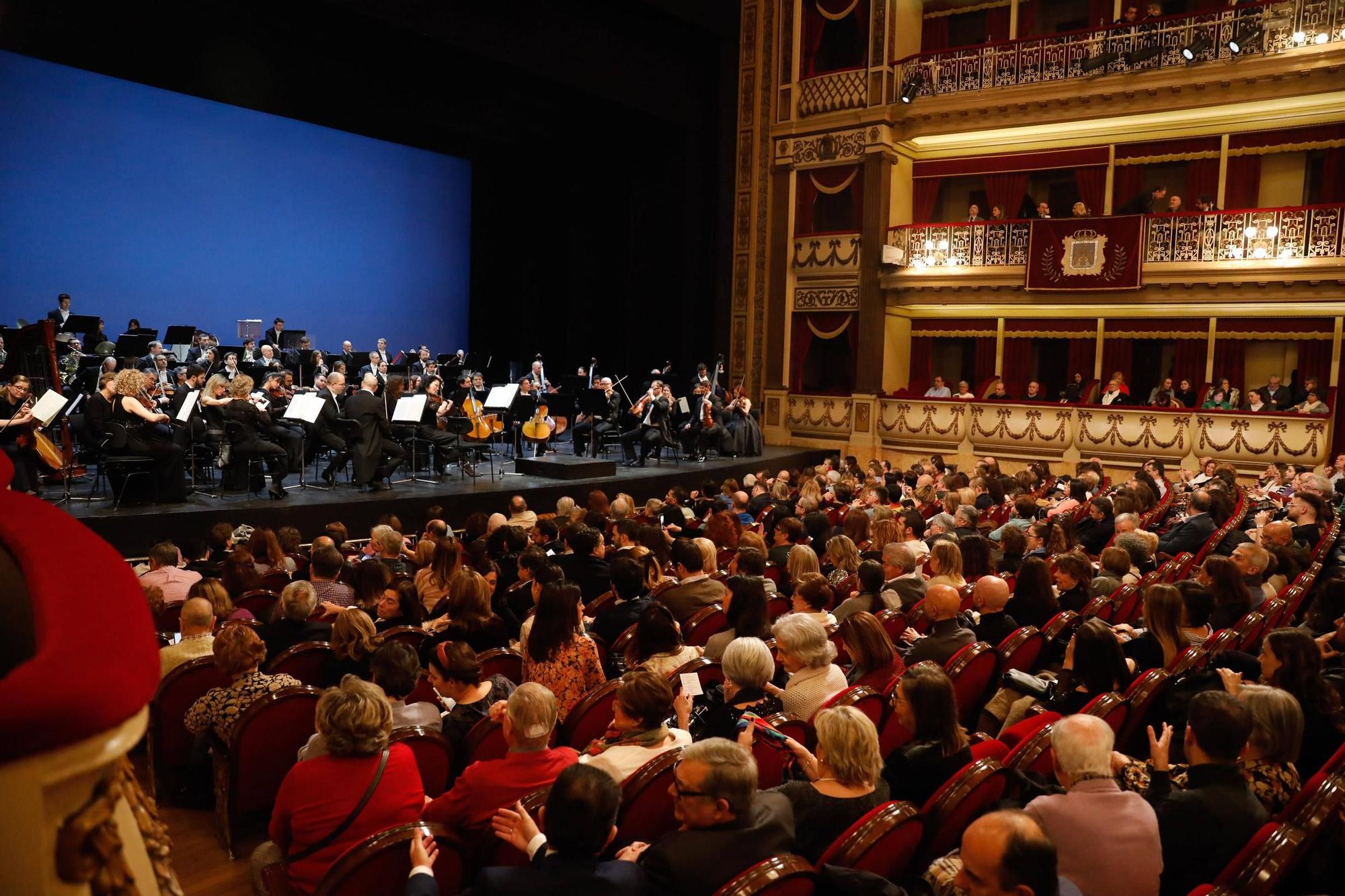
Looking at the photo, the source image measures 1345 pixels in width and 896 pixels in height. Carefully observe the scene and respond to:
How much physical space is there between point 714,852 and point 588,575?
3.20 m

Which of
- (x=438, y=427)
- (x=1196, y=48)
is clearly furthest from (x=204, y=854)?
(x=1196, y=48)

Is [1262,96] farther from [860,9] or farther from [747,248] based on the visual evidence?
[747,248]

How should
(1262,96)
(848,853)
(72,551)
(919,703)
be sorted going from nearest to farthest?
(72,551) → (848,853) → (919,703) → (1262,96)

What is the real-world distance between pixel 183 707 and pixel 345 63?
38.9 feet

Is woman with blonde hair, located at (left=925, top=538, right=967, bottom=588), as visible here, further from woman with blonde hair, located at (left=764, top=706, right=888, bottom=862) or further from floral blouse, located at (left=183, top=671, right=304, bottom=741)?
floral blouse, located at (left=183, top=671, right=304, bottom=741)

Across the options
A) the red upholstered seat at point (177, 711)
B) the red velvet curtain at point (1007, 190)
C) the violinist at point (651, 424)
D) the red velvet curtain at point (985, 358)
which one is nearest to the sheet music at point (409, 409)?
the violinist at point (651, 424)

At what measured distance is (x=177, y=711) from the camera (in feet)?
11.4

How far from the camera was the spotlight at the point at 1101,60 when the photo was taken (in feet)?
44.0

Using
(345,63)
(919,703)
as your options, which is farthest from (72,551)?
(345,63)

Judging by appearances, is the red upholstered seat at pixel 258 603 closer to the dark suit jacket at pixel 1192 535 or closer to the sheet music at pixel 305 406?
the sheet music at pixel 305 406

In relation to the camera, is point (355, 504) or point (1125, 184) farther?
point (1125, 184)

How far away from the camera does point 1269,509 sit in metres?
7.91

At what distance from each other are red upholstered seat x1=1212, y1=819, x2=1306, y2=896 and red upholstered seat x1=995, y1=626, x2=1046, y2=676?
5.31ft

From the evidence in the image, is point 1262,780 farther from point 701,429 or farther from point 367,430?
point 701,429
